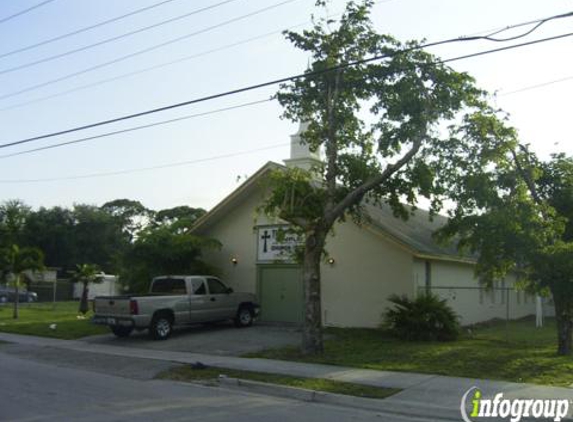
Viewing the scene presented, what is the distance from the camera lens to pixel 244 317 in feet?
73.4

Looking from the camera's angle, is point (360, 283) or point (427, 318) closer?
point (427, 318)

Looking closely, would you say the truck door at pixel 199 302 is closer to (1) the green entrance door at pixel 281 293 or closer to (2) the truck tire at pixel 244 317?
(2) the truck tire at pixel 244 317

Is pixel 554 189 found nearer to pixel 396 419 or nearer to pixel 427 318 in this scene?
pixel 427 318

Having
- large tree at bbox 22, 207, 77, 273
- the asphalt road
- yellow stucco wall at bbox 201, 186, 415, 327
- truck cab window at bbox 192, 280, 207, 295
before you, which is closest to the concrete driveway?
truck cab window at bbox 192, 280, 207, 295

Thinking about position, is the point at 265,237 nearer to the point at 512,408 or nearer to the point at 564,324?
the point at 564,324

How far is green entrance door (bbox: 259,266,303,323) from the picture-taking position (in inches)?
918

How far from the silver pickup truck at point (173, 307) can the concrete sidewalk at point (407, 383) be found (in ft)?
7.42

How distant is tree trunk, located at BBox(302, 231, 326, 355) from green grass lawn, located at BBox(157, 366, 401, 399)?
270cm

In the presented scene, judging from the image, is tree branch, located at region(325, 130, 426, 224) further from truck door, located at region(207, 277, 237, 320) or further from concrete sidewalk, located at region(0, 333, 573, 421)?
truck door, located at region(207, 277, 237, 320)

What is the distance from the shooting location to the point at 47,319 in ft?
90.3

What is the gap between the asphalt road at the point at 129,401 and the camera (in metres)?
8.96

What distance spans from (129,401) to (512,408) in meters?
6.05

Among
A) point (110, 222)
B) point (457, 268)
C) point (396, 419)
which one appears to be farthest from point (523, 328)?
point (110, 222)

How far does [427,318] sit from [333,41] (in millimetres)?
8466
